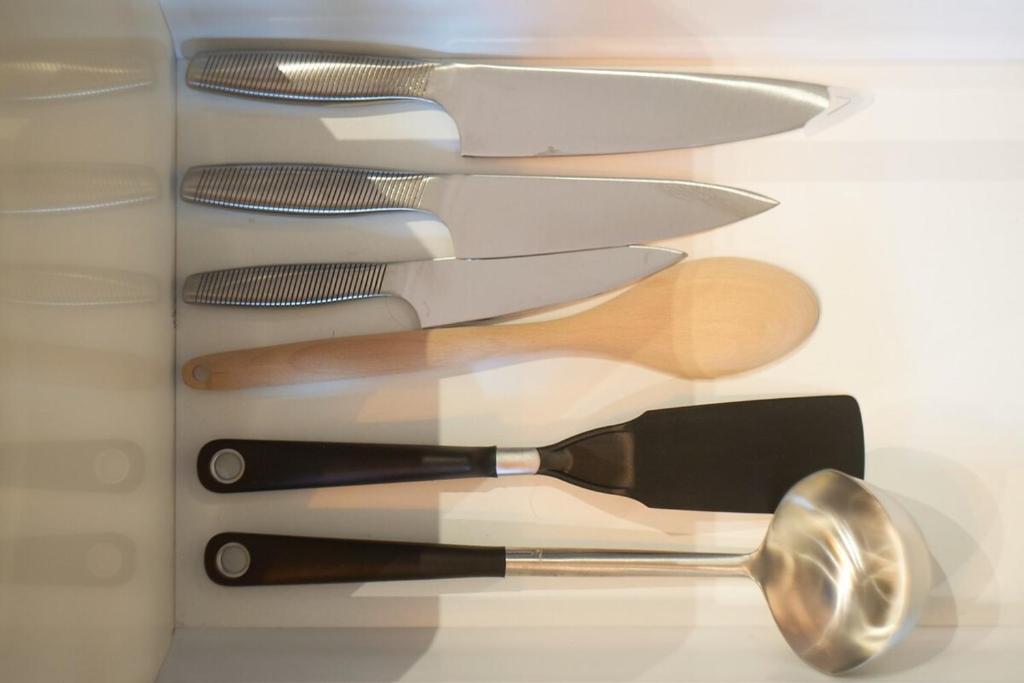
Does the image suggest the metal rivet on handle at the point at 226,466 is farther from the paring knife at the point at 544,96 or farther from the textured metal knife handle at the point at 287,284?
the paring knife at the point at 544,96

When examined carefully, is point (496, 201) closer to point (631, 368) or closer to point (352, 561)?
point (631, 368)

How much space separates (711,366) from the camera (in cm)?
65

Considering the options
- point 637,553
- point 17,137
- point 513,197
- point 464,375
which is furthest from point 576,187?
point 17,137

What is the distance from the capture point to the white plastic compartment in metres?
0.63

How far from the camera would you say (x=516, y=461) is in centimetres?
62

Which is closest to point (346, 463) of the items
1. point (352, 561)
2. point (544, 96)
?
point (352, 561)

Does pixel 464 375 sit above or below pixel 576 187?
below

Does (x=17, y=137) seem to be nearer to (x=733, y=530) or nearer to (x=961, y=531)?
(x=733, y=530)

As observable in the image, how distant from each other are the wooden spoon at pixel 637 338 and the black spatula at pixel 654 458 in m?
0.04

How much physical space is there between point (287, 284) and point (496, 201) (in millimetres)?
157

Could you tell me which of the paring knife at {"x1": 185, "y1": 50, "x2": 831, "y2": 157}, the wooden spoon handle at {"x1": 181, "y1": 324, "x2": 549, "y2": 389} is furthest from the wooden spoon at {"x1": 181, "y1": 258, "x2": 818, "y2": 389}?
the paring knife at {"x1": 185, "y1": 50, "x2": 831, "y2": 157}

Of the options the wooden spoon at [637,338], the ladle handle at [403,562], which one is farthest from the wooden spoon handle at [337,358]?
the ladle handle at [403,562]

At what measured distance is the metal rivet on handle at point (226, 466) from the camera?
627 mm

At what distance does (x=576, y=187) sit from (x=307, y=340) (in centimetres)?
22
